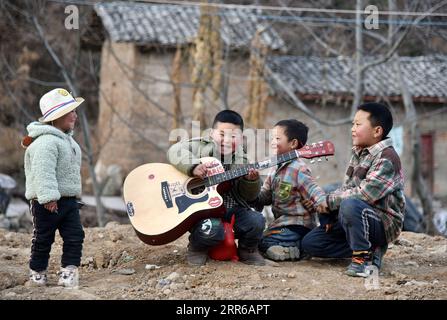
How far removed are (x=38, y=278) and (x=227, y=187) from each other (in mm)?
1422

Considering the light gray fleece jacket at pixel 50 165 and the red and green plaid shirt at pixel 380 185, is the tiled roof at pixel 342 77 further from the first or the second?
the light gray fleece jacket at pixel 50 165

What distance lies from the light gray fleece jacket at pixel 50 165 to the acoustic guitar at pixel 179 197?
53 centimetres

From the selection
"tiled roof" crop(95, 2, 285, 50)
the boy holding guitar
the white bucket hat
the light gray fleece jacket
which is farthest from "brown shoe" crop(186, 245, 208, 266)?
"tiled roof" crop(95, 2, 285, 50)

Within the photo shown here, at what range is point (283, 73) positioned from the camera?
16.6m

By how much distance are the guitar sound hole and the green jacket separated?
70mm

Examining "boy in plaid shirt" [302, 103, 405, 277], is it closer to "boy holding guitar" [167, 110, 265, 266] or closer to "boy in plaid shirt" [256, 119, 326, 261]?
"boy in plaid shirt" [256, 119, 326, 261]

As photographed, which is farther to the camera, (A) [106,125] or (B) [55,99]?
(A) [106,125]

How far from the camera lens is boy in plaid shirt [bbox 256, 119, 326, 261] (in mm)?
4895

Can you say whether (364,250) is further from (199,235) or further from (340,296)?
(199,235)

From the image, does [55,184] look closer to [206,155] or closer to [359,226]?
[206,155]

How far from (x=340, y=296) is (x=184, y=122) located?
9299 mm

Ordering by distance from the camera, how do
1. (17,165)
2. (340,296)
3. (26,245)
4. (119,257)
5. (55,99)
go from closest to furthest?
(340,296) < (55,99) < (119,257) < (26,245) < (17,165)

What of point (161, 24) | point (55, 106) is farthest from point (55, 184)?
point (161, 24)

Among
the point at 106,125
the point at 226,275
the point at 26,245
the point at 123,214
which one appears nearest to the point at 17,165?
the point at 106,125
